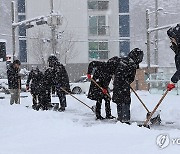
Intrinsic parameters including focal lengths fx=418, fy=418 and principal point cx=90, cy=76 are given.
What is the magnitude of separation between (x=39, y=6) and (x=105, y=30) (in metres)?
6.55

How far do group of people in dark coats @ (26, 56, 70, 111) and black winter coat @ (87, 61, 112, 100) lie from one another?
6.10ft

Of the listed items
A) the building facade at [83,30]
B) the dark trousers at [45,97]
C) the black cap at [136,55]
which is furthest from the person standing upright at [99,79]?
the building facade at [83,30]

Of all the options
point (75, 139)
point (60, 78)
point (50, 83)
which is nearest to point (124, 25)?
point (50, 83)

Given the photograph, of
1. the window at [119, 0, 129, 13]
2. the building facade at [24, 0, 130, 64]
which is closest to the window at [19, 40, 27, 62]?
the building facade at [24, 0, 130, 64]

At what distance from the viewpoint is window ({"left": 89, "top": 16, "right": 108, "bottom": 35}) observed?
38156 millimetres

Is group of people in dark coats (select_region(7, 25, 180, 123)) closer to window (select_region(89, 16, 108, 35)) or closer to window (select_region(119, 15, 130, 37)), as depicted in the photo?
window (select_region(89, 16, 108, 35))

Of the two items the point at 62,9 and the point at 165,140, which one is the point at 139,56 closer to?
the point at 165,140

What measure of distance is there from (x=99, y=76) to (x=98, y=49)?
28957 mm

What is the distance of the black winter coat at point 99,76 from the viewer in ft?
29.6

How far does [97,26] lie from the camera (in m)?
38.4

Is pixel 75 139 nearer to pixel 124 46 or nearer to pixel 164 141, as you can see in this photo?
pixel 164 141

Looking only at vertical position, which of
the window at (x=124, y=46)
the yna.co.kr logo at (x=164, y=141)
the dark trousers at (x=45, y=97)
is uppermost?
the window at (x=124, y=46)

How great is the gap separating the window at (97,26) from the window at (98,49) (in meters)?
0.96

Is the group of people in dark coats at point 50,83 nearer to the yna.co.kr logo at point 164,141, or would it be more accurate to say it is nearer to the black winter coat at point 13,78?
the black winter coat at point 13,78
